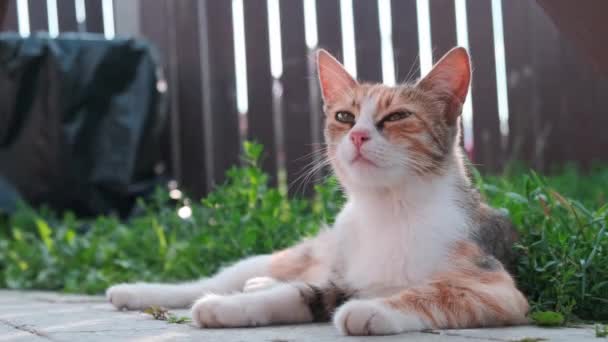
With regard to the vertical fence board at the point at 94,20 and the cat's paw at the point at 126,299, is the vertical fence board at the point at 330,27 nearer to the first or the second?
the vertical fence board at the point at 94,20

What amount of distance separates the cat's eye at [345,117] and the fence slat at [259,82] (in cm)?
344

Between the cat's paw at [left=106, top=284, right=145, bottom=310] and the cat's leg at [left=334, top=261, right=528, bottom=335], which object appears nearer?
the cat's leg at [left=334, top=261, right=528, bottom=335]

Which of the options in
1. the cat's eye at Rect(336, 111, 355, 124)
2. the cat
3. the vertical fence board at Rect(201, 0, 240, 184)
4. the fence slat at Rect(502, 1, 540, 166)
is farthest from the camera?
the fence slat at Rect(502, 1, 540, 166)

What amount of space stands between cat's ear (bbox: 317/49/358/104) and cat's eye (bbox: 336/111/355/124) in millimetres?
203

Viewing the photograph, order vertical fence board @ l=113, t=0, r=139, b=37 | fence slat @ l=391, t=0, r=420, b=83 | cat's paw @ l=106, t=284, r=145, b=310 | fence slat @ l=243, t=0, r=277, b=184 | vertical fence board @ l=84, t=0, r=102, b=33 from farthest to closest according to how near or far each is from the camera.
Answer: vertical fence board @ l=113, t=0, r=139, b=37, vertical fence board @ l=84, t=0, r=102, b=33, fence slat @ l=243, t=0, r=277, b=184, fence slat @ l=391, t=0, r=420, b=83, cat's paw @ l=106, t=284, r=145, b=310

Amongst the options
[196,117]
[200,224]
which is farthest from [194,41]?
[200,224]

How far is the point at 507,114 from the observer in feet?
24.7

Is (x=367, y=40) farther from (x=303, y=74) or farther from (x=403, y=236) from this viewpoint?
(x=403, y=236)

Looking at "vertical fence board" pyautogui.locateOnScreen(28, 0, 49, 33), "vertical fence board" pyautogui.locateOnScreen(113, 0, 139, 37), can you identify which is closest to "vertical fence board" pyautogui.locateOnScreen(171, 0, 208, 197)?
"vertical fence board" pyautogui.locateOnScreen(113, 0, 139, 37)

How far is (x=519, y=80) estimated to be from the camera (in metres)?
7.46

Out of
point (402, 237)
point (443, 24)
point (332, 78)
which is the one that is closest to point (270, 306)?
point (402, 237)

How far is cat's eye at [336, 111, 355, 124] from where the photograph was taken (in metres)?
3.25

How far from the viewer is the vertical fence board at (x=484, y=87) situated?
6.88 meters

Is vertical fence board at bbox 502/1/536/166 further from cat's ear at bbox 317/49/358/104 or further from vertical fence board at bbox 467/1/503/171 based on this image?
cat's ear at bbox 317/49/358/104
